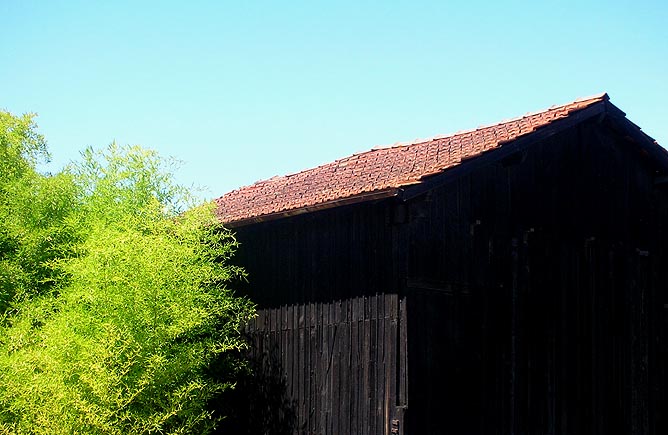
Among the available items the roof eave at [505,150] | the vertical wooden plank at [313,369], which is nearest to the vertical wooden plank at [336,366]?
the vertical wooden plank at [313,369]

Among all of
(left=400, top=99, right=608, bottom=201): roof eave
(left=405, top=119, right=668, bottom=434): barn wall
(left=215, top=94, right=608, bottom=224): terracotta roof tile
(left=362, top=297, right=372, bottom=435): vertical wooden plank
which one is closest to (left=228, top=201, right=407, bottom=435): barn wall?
(left=362, top=297, right=372, bottom=435): vertical wooden plank

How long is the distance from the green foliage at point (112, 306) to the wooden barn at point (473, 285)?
0.84 m

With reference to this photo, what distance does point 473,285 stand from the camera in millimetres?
11750

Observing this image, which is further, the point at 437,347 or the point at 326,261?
the point at 326,261

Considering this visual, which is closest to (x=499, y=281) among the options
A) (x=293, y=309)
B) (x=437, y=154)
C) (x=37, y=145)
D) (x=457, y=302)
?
(x=457, y=302)

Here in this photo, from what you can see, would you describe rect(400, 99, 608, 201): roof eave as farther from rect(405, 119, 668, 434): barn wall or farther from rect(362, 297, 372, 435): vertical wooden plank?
rect(362, 297, 372, 435): vertical wooden plank

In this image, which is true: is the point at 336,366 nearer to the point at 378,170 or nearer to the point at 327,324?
the point at 327,324

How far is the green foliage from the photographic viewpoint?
11633 millimetres

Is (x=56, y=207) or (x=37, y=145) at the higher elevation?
(x=37, y=145)

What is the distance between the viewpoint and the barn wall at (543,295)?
1130 cm

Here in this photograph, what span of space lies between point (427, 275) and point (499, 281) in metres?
1.25

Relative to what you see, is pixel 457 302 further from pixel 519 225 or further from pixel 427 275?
pixel 519 225

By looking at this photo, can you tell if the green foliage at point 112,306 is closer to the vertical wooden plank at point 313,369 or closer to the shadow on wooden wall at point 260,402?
the shadow on wooden wall at point 260,402

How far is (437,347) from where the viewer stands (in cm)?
1123
